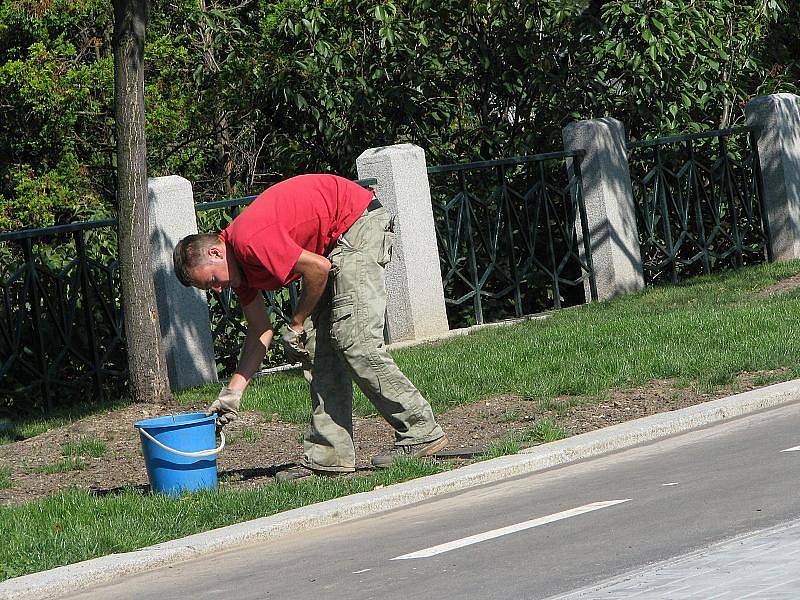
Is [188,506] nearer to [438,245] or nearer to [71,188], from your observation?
[438,245]

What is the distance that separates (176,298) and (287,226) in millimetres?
4700

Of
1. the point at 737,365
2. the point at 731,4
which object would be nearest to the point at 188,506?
the point at 737,365

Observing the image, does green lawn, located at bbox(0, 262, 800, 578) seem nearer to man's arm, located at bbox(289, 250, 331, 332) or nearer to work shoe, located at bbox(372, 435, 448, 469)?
work shoe, located at bbox(372, 435, 448, 469)

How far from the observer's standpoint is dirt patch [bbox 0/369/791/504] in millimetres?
8023

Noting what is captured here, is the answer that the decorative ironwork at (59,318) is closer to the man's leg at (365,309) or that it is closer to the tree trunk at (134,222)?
the tree trunk at (134,222)

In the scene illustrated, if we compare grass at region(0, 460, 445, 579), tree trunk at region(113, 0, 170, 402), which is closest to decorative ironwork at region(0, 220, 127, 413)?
tree trunk at region(113, 0, 170, 402)

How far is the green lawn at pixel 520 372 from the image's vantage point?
6.36 m

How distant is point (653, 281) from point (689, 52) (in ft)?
8.81

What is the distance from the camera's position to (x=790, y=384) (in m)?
8.57

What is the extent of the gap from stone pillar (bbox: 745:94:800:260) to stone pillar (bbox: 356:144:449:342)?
5222mm

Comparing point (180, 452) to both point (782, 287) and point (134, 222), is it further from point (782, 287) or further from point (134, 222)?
point (782, 287)

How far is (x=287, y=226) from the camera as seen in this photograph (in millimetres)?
6805

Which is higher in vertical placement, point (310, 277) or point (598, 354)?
point (310, 277)

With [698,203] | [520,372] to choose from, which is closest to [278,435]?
[520,372]
